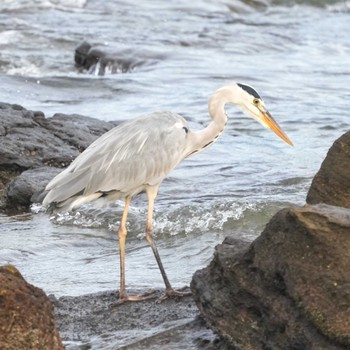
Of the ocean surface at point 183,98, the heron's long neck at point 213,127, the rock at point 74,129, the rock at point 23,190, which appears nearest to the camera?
the heron's long neck at point 213,127

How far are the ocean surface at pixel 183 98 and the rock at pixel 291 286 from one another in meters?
1.67

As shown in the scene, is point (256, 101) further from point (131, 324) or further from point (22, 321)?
point (22, 321)

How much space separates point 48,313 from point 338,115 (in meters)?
8.96

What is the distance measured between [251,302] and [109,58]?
1223 centimetres

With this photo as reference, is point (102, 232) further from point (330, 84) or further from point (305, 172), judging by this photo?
point (330, 84)

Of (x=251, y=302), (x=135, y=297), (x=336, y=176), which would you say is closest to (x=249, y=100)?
(x=336, y=176)

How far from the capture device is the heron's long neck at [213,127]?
6.81m

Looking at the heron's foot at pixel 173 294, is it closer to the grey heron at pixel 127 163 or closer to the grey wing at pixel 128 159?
the grey heron at pixel 127 163

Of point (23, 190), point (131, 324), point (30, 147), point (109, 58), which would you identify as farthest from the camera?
point (109, 58)

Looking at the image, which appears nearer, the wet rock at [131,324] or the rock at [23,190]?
the wet rock at [131,324]

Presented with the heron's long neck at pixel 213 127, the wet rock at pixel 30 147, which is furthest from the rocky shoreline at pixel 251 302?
the wet rock at pixel 30 147

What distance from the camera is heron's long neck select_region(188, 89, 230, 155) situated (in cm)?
681

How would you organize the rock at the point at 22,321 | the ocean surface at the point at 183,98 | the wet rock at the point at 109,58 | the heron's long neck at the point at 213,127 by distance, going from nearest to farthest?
the rock at the point at 22,321
the heron's long neck at the point at 213,127
the ocean surface at the point at 183,98
the wet rock at the point at 109,58

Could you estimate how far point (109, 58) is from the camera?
1666 cm
